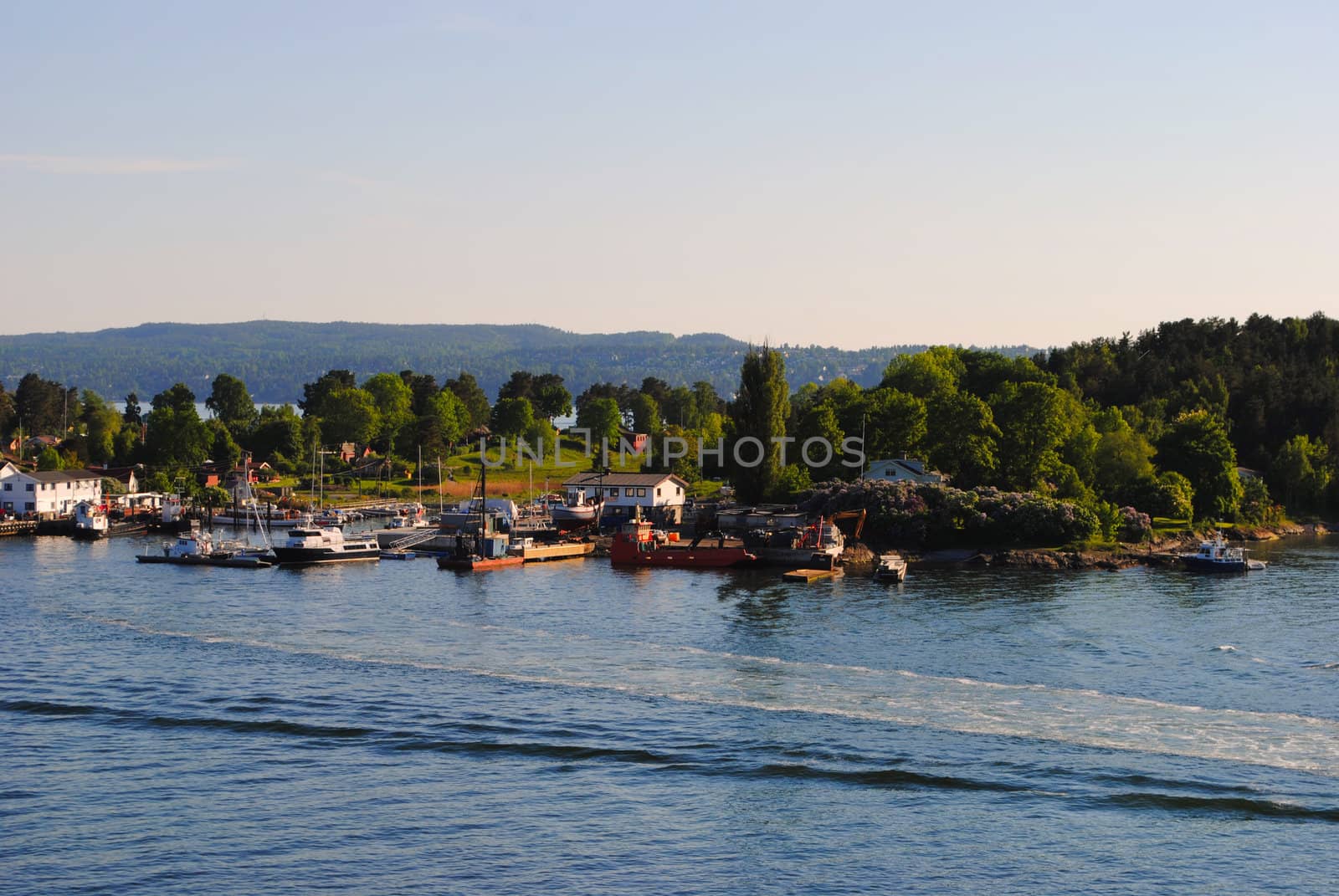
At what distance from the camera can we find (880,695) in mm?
45750

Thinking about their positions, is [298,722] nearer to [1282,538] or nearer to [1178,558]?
[1178,558]

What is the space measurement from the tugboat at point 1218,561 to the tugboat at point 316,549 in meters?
51.0

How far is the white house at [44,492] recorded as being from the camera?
114125mm

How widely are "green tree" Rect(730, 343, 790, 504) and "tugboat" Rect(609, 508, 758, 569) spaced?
20.0 metres

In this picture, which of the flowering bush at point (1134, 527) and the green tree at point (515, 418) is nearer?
the flowering bush at point (1134, 527)

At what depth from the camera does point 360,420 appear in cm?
16338

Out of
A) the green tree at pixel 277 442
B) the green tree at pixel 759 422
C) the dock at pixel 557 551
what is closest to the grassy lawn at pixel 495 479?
the green tree at pixel 277 442

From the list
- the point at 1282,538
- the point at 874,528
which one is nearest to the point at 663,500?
the point at 874,528

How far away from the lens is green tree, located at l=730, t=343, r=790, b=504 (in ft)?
362

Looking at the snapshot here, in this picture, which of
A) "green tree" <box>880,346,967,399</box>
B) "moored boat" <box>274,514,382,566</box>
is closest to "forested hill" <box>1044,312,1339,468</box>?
"green tree" <box>880,346,967,399</box>

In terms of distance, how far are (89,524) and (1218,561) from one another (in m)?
81.7

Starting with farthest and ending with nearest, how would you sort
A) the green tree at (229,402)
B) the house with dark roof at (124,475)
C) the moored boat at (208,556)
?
the green tree at (229,402) < the house with dark roof at (124,475) < the moored boat at (208,556)

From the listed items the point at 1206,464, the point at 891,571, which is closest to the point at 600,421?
the point at 1206,464

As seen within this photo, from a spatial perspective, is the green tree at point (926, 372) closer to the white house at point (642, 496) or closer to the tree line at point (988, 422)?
the tree line at point (988, 422)
